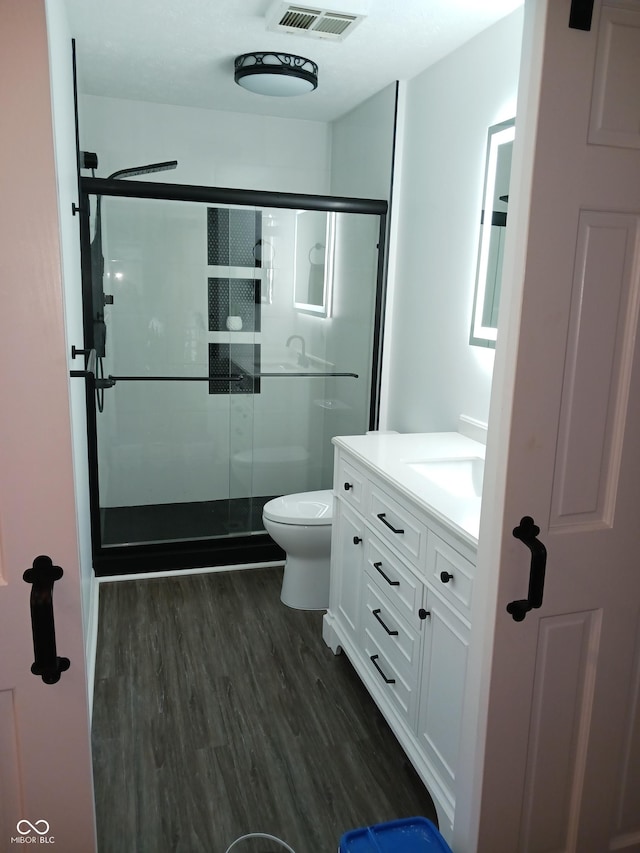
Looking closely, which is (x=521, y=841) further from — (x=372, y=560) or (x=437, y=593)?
(x=372, y=560)

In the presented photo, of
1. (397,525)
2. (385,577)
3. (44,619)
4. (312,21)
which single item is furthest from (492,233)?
(44,619)

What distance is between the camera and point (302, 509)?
3.11m

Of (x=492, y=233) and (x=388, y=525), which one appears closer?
(x=388, y=525)

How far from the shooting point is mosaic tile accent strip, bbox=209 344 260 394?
11.8 ft

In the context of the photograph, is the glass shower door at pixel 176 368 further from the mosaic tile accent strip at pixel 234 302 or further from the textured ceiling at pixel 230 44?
the textured ceiling at pixel 230 44

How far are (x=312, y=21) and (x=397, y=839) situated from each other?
268 centimetres

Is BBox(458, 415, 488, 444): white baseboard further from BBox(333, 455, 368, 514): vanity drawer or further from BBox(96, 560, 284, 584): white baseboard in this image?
BBox(96, 560, 284, 584): white baseboard

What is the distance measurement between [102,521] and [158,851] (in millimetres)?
1967

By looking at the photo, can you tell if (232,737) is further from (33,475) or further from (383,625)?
(33,475)

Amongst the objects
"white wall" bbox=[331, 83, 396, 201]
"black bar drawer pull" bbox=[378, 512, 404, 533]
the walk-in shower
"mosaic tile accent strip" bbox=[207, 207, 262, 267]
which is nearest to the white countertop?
"black bar drawer pull" bbox=[378, 512, 404, 533]

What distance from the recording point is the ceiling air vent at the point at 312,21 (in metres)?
2.40

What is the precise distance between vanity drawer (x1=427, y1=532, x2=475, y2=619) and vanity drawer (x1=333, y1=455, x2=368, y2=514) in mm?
542

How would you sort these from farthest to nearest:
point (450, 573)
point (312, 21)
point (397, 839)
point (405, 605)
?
point (312, 21), point (405, 605), point (450, 573), point (397, 839)

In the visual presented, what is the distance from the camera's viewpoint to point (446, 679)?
5.98ft
